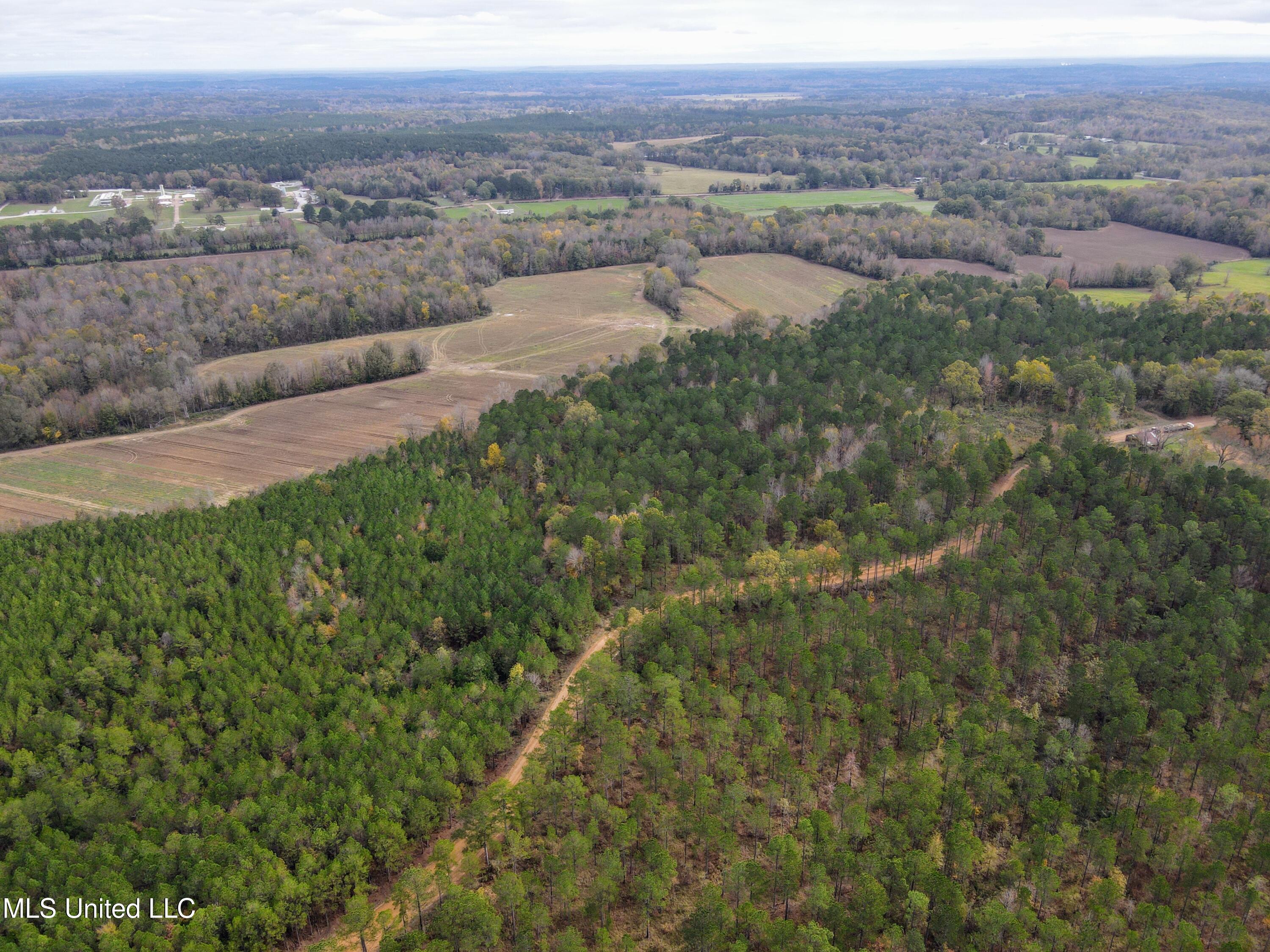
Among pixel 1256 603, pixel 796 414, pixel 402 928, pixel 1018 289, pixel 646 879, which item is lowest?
pixel 402 928

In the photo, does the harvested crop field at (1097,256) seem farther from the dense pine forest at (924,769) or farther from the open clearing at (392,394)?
the dense pine forest at (924,769)

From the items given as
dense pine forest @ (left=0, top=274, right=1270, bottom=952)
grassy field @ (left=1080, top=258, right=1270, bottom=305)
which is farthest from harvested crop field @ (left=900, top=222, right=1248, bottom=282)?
dense pine forest @ (left=0, top=274, right=1270, bottom=952)

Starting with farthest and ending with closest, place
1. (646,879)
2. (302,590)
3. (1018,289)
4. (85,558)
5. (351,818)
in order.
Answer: (1018,289), (85,558), (302,590), (351,818), (646,879)

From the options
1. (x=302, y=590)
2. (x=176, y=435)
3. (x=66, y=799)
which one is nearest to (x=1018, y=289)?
(x=302, y=590)

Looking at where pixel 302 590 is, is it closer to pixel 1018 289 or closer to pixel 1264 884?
pixel 1264 884

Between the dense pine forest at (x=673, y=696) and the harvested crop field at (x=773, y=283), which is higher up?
the harvested crop field at (x=773, y=283)

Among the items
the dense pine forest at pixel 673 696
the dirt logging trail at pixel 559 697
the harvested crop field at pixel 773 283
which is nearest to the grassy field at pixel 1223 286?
the harvested crop field at pixel 773 283

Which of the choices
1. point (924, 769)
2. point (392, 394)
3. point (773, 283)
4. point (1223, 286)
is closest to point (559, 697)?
point (924, 769)
